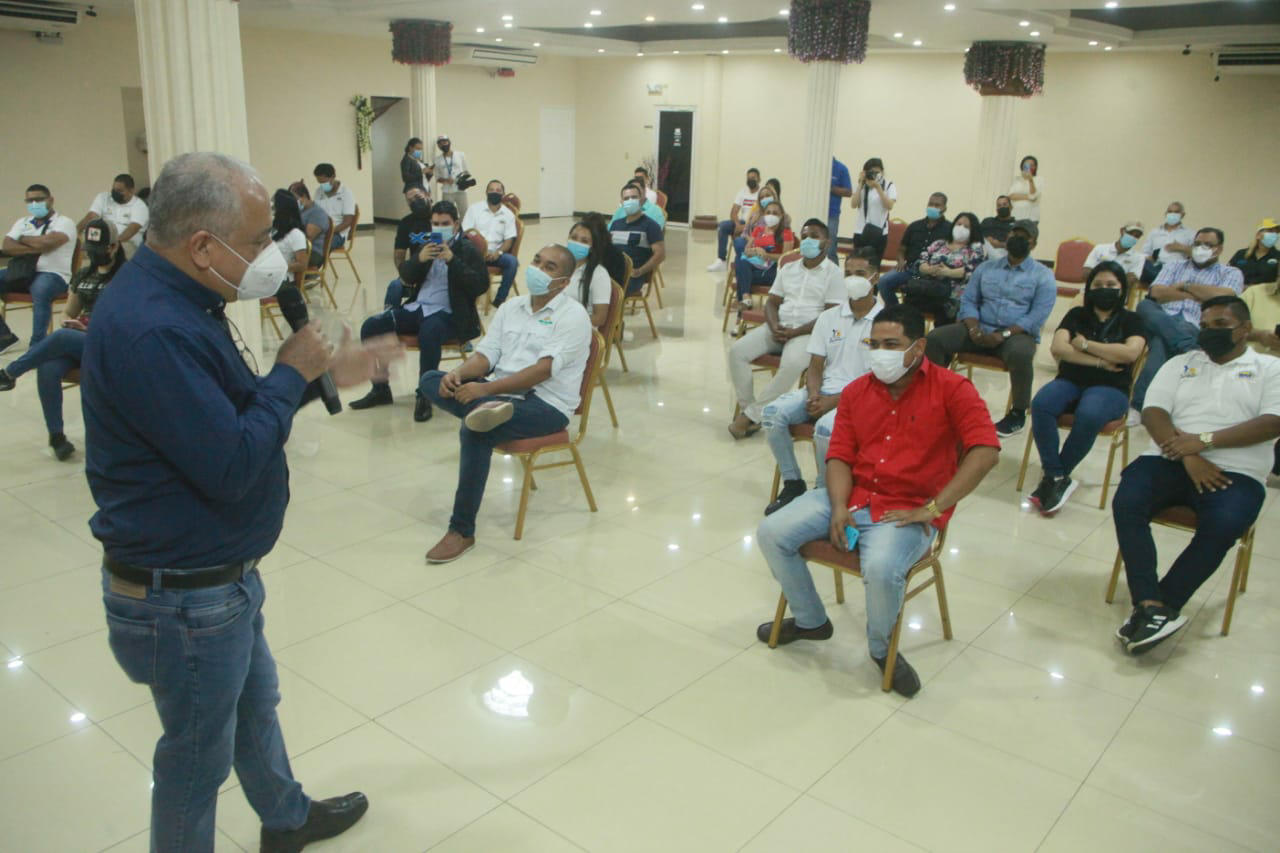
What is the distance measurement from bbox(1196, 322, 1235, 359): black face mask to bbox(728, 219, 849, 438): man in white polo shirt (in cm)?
209

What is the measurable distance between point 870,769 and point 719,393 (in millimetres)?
4160

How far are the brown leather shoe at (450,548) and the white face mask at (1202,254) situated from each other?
212 inches

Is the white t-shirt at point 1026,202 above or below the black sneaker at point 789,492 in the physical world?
above

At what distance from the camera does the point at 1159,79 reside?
43.2 feet

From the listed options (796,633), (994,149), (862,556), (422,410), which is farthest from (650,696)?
(994,149)

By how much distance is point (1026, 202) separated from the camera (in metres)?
12.0

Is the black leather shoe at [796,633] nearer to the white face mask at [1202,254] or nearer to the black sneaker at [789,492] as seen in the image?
the black sneaker at [789,492]

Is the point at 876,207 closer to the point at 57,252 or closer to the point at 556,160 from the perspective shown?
the point at 57,252

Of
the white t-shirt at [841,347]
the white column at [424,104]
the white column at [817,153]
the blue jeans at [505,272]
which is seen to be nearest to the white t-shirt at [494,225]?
the blue jeans at [505,272]

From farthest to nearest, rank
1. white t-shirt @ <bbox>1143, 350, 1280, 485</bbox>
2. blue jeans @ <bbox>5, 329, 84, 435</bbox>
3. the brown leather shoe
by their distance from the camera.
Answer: blue jeans @ <bbox>5, 329, 84, 435</bbox>, the brown leather shoe, white t-shirt @ <bbox>1143, 350, 1280, 485</bbox>

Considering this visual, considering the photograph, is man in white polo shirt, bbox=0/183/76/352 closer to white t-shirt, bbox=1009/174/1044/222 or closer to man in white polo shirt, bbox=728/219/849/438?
man in white polo shirt, bbox=728/219/849/438

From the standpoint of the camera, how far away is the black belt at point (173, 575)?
1.74 m

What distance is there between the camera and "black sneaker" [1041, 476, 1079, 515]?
4.71 meters

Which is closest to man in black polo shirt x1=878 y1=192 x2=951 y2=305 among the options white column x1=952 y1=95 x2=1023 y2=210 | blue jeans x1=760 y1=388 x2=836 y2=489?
blue jeans x1=760 y1=388 x2=836 y2=489
